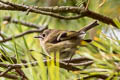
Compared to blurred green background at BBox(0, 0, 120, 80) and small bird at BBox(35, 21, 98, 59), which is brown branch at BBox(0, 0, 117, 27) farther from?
small bird at BBox(35, 21, 98, 59)

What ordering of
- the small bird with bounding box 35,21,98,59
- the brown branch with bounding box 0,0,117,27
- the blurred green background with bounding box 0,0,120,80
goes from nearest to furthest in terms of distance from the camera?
the blurred green background with bounding box 0,0,120,80
the brown branch with bounding box 0,0,117,27
the small bird with bounding box 35,21,98,59

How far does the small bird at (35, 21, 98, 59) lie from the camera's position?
209cm

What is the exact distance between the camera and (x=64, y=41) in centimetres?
217

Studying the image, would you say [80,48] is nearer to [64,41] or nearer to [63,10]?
[64,41]

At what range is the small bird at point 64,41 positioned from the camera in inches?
82.4

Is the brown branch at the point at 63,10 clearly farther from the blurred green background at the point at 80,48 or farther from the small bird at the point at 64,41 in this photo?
the small bird at the point at 64,41

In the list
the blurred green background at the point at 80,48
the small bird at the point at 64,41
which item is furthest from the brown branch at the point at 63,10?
the small bird at the point at 64,41

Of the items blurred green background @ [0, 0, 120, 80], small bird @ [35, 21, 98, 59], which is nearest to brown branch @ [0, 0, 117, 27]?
blurred green background @ [0, 0, 120, 80]

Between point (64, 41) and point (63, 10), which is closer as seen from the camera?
point (63, 10)

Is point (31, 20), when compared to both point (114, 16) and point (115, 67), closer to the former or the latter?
point (114, 16)

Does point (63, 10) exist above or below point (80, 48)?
above

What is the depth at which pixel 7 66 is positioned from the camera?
53.9 inches

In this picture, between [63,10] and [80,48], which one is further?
[80,48]

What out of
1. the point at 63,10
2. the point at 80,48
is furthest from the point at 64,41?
the point at 63,10
